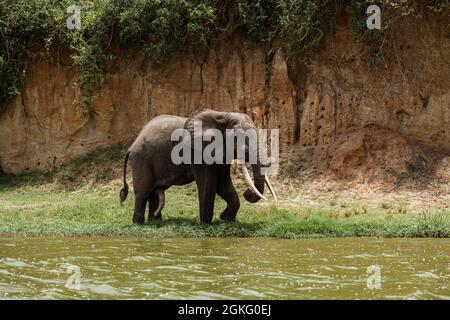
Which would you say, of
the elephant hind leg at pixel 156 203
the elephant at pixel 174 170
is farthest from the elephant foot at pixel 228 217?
the elephant hind leg at pixel 156 203

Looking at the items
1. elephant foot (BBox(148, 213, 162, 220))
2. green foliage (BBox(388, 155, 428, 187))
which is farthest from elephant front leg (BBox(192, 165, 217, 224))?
green foliage (BBox(388, 155, 428, 187))

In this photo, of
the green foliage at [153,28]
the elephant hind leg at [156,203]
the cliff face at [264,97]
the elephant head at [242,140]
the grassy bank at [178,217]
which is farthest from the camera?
the green foliage at [153,28]

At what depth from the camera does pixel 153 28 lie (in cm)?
2098

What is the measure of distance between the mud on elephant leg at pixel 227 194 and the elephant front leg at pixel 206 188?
381mm

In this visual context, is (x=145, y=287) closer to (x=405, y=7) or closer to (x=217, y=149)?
(x=217, y=149)

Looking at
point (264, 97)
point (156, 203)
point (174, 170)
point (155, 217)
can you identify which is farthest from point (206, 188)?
point (264, 97)

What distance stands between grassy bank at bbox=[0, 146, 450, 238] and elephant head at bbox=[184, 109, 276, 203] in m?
0.71

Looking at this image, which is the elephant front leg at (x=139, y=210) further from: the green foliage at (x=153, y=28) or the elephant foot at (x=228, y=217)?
the green foliage at (x=153, y=28)

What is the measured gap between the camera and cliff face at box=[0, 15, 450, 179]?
18688mm

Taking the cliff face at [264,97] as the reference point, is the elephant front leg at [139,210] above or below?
below

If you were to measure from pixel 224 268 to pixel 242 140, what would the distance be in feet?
14.6

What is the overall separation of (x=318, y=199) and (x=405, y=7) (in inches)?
202

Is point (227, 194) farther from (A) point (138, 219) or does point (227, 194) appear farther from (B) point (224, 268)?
(B) point (224, 268)

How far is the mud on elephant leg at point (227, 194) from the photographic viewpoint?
46.0ft
